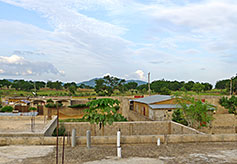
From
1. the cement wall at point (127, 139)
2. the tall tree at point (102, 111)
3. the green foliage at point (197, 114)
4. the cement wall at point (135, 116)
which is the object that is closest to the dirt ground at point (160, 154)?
the cement wall at point (127, 139)

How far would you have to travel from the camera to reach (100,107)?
13.6 m

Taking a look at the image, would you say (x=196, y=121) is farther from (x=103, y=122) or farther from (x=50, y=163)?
(x=50, y=163)

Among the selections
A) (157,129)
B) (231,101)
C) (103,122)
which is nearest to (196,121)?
(157,129)

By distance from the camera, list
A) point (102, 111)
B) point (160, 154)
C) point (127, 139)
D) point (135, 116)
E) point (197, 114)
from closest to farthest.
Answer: point (160, 154) → point (127, 139) → point (102, 111) → point (197, 114) → point (135, 116)

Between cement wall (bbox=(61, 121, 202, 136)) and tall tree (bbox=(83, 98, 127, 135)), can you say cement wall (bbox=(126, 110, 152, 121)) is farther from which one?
tall tree (bbox=(83, 98, 127, 135))

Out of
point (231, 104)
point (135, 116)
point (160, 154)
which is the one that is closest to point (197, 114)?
point (160, 154)

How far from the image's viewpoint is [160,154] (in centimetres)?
925

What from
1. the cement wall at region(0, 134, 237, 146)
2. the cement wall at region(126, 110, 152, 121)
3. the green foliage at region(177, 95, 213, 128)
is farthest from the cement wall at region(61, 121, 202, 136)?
the cement wall at region(126, 110, 152, 121)

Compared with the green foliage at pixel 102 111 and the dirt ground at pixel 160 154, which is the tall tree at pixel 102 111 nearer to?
the green foliage at pixel 102 111

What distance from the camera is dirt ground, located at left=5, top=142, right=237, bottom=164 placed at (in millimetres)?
8430

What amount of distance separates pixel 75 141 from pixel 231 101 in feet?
121

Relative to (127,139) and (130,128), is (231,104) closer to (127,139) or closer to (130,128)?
(130,128)

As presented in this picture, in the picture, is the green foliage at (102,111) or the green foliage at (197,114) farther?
the green foliage at (197,114)

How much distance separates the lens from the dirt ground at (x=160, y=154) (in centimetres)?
843
